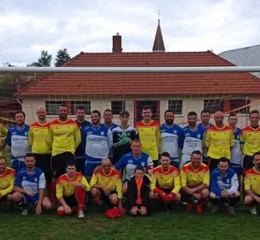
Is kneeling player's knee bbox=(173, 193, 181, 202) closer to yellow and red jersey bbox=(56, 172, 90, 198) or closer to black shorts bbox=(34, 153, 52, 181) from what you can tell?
yellow and red jersey bbox=(56, 172, 90, 198)

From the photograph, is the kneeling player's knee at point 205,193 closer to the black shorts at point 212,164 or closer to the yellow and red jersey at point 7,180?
the black shorts at point 212,164

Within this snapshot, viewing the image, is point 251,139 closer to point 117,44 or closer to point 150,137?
point 150,137

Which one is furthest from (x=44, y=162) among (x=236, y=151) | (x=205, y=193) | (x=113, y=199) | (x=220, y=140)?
(x=236, y=151)

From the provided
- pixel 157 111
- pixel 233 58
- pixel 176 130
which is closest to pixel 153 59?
pixel 233 58

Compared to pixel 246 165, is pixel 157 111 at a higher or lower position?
higher

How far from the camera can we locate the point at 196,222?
460 centimetres

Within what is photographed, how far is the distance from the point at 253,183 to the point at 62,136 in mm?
2426

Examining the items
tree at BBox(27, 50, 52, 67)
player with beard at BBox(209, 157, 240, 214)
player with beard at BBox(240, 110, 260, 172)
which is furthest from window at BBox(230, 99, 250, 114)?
tree at BBox(27, 50, 52, 67)

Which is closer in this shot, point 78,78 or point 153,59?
point 78,78

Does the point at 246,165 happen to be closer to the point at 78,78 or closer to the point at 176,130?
the point at 176,130

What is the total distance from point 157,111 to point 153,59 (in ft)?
35.9

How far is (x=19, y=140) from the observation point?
5.27 meters

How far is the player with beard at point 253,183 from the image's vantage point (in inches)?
194

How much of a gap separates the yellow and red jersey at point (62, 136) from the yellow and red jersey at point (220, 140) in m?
1.74
